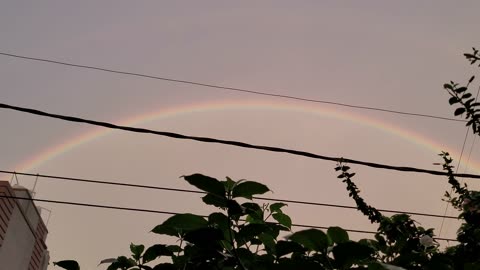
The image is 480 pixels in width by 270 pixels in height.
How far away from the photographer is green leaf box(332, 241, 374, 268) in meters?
1.06

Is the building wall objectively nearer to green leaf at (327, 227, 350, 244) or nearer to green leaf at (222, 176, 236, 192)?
green leaf at (222, 176, 236, 192)

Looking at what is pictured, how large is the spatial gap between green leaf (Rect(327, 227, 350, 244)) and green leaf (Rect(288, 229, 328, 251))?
5 cm

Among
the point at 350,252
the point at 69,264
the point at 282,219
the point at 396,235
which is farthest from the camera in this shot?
the point at 396,235

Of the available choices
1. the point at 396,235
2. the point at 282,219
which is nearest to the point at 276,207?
the point at 282,219

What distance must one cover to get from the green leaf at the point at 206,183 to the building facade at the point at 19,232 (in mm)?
11123

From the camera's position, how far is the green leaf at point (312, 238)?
1.08 meters

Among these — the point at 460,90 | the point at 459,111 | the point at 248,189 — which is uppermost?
the point at 460,90

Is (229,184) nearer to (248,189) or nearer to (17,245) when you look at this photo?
(248,189)

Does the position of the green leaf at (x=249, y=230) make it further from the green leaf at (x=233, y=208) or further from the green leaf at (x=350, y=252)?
the green leaf at (x=350, y=252)

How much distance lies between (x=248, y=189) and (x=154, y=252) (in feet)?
2.19

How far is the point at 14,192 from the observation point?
1211cm

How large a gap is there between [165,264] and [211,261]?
0.22 meters

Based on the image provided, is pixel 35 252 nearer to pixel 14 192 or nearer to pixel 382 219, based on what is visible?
pixel 14 192

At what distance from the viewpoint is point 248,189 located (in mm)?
1263
